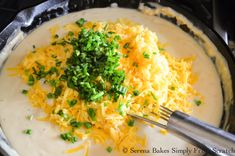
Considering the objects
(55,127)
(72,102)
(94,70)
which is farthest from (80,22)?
(55,127)

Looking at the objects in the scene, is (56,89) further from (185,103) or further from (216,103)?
(216,103)

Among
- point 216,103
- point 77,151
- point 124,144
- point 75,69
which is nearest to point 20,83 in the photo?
point 75,69

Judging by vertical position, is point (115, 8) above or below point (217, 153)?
above

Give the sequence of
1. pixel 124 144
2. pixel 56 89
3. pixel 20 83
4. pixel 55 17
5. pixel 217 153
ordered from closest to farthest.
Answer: pixel 217 153
pixel 124 144
pixel 56 89
pixel 20 83
pixel 55 17

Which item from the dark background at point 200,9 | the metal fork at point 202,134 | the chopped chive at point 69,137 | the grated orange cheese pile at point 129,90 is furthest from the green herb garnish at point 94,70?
the dark background at point 200,9

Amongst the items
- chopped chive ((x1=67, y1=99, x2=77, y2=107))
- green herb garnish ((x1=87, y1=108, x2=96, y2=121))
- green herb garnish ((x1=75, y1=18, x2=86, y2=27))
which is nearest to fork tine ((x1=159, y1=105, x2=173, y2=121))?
green herb garnish ((x1=87, y1=108, x2=96, y2=121))

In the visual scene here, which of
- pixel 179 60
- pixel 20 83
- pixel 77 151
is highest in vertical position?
pixel 179 60

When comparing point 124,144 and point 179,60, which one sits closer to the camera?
point 124,144
